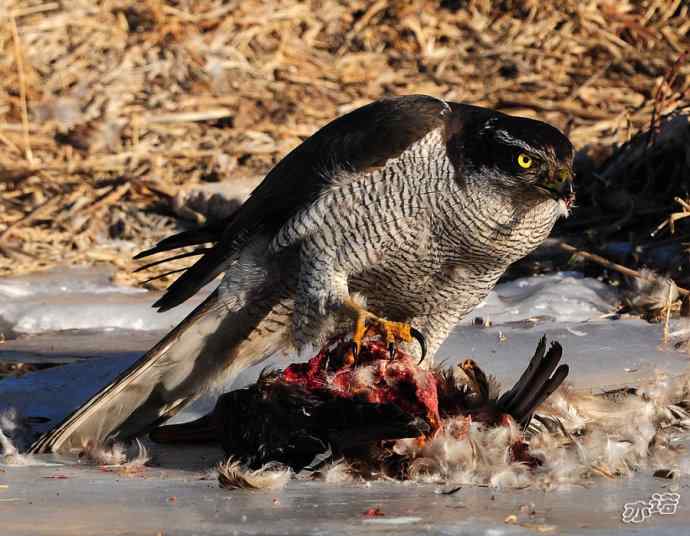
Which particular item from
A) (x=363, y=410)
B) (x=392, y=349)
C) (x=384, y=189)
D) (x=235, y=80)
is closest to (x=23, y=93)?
(x=235, y=80)

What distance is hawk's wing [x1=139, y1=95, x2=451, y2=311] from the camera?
4.16m

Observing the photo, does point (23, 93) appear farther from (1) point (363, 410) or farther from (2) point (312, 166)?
(1) point (363, 410)

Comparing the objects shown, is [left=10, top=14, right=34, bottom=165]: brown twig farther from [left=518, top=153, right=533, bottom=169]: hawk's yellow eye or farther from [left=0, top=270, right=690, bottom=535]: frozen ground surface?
[left=518, top=153, right=533, bottom=169]: hawk's yellow eye

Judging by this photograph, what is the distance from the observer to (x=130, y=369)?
13.9ft

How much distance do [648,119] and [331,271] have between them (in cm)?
467

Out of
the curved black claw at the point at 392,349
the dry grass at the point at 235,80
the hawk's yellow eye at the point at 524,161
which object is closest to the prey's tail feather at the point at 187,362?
the curved black claw at the point at 392,349

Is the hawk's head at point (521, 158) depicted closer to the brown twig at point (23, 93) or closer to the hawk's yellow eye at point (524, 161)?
the hawk's yellow eye at point (524, 161)

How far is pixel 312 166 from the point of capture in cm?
430

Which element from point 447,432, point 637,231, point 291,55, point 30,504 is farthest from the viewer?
point 291,55

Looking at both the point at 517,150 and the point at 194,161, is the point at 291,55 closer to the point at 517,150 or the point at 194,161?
the point at 194,161

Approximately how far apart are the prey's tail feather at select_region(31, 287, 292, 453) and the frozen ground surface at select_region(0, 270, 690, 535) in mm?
105

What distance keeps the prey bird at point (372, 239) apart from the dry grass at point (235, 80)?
281 cm

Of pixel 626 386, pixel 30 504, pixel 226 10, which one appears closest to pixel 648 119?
pixel 226 10

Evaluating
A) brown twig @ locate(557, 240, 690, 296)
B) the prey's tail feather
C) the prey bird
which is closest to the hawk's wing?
the prey bird
